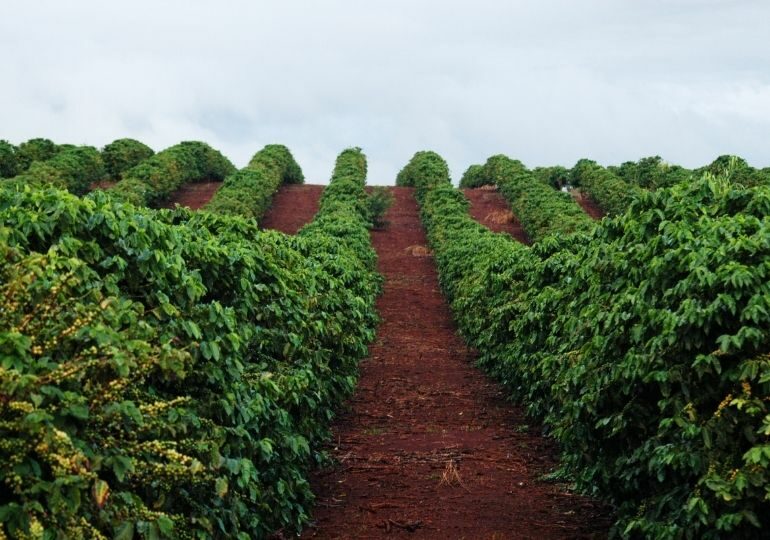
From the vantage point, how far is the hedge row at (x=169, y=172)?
27828 millimetres

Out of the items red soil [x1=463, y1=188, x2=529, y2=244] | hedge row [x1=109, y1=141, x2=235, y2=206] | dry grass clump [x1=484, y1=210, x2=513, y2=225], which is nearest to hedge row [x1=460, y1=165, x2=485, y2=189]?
red soil [x1=463, y1=188, x2=529, y2=244]

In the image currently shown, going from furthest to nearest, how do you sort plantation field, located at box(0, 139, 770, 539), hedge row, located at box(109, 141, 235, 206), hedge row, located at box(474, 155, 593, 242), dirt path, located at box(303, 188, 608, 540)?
1. hedge row, located at box(109, 141, 235, 206)
2. hedge row, located at box(474, 155, 593, 242)
3. dirt path, located at box(303, 188, 608, 540)
4. plantation field, located at box(0, 139, 770, 539)

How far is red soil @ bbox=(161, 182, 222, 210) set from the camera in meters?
31.8

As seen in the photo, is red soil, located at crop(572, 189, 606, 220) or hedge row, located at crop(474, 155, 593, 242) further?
red soil, located at crop(572, 189, 606, 220)

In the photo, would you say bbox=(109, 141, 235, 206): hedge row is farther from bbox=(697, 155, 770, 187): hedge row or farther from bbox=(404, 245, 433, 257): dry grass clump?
bbox=(697, 155, 770, 187): hedge row

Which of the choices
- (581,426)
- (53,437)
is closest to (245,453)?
(53,437)

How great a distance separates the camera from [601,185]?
31.8 metres

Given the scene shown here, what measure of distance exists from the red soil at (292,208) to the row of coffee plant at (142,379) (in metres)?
20.8

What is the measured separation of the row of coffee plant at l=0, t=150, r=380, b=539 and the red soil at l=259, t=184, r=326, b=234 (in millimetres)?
20833

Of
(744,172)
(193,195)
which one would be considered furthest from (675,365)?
(193,195)

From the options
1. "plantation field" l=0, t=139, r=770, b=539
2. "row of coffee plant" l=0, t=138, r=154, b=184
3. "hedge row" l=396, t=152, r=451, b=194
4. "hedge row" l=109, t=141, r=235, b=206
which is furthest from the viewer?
"hedge row" l=396, t=152, r=451, b=194

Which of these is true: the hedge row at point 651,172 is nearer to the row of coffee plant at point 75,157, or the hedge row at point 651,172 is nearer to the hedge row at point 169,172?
the hedge row at point 169,172

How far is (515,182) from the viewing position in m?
32.8

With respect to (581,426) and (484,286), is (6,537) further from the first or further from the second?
(484,286)
